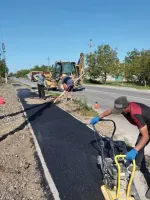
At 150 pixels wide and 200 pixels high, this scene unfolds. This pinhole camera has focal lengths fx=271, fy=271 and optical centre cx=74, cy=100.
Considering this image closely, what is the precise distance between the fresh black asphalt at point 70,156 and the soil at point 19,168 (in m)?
0.31

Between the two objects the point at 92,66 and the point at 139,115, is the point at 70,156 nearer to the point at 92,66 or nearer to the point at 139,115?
the point at 139,115

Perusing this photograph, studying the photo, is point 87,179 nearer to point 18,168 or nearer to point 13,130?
point 18,168

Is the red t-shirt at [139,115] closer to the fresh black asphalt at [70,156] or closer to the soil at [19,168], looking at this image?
the fresh black asphalt at [70,156]

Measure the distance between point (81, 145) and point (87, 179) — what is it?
224 centimetres

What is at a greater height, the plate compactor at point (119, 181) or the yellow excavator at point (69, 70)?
the yellow excavator at point (69, 70)

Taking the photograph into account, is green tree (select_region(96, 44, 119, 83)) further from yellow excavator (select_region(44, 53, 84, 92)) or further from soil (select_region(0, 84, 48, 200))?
soil (select_region(0, 84, 48, 200))

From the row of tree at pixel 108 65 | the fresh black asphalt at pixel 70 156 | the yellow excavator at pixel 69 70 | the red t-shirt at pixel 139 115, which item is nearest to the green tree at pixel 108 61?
the row of tree at pixel 108 65

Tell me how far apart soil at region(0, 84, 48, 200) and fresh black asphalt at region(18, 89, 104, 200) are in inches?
12.4

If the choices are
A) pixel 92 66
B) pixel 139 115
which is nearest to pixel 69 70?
pixel 139 115

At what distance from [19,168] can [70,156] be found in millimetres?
1285

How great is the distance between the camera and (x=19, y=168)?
5.73 metres

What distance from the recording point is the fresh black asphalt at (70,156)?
4.73 m

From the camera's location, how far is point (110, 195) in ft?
13.3

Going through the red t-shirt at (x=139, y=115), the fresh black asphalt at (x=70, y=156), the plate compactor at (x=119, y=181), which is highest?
the red t-shirt at (x=139, y=115)
